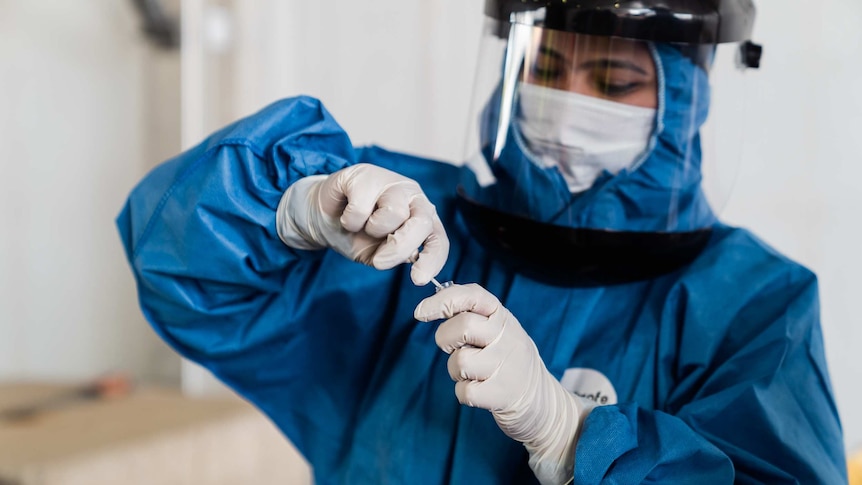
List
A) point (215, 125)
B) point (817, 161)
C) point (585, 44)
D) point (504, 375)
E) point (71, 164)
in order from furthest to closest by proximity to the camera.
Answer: point (71, 164)
point (215, 125)
point (817, 161)
point (585, 44)
point (504, 375)

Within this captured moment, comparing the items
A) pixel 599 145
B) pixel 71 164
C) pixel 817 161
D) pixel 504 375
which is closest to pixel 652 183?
pixel 599 145

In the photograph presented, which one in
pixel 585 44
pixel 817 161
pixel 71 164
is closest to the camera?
pixel 585 44

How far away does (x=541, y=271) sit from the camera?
99 cm

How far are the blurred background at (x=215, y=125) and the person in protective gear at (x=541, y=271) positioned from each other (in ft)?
1.61

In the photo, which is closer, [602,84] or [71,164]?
[602,84]

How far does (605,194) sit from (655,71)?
149mm

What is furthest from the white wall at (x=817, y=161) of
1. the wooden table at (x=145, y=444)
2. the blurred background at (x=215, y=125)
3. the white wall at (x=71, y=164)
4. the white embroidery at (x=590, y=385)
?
the white wall at (x=71, y=164)

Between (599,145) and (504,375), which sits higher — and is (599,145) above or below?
above

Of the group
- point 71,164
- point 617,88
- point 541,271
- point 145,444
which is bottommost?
point 145,444

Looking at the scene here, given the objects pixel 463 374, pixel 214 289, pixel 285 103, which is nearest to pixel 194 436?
pixel 214 289

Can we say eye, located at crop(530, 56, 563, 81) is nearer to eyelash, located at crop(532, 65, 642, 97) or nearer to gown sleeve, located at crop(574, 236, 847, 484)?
eyelash, located at crop(532, 65, 642, 97)

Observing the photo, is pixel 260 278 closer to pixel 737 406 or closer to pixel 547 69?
pixel 547 69

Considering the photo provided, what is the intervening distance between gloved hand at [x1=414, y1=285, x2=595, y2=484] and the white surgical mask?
10.2 inches

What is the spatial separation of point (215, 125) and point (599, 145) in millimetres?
1178
